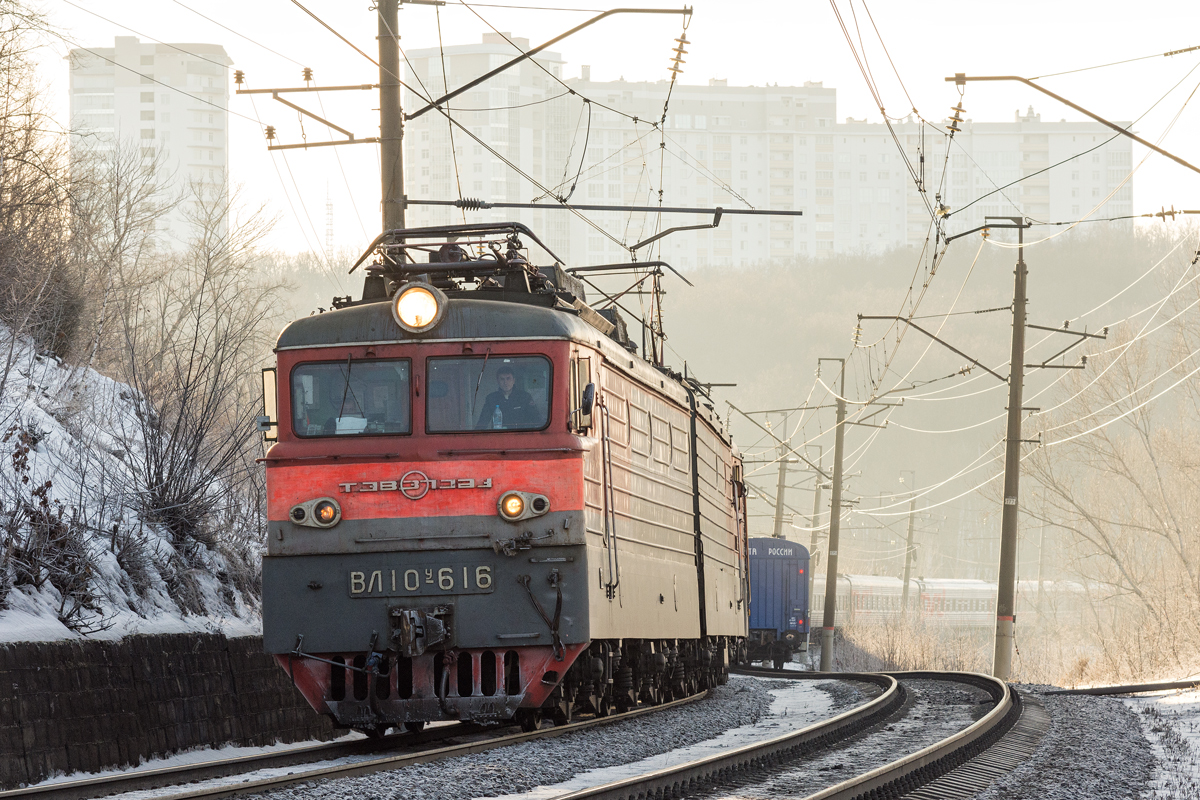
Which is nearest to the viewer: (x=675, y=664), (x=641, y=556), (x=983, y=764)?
(x=983, y=764)

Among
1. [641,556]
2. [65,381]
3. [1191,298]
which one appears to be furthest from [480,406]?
[1191,298]

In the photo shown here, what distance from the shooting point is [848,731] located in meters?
12.2

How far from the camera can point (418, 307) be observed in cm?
1030

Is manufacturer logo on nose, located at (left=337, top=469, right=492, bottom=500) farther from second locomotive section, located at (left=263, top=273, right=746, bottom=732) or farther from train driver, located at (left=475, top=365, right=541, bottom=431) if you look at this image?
train driver, located at (left=475, top=365, right=541, bottom=431)

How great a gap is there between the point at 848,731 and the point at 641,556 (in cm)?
240

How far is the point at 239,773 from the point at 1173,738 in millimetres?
8171

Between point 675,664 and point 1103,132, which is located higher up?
point 1103,132

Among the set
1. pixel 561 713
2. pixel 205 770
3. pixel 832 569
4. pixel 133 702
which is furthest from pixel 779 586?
pixel 205 770

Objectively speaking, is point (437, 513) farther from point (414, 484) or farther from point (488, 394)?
point (488, 394)

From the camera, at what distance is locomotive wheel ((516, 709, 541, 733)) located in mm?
10943

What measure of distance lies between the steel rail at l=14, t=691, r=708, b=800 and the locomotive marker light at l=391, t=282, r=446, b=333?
308 cm

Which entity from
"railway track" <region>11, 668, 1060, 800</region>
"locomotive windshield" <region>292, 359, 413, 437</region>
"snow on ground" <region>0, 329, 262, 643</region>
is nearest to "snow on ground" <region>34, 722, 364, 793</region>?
"railway track" <region>11, 668, 1060, 800</region>

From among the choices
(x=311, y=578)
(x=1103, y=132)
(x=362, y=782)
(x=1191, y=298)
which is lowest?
(x=362, y=782)

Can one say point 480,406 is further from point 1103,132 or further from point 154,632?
point 1103,132
